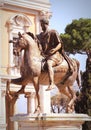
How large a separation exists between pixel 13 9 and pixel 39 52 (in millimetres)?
13956

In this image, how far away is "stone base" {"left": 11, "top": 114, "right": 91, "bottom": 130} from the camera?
780 cm

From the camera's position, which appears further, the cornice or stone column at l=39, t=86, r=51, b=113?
the cornice

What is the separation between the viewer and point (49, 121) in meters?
7.87

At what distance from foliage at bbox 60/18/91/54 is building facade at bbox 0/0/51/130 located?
181 inches

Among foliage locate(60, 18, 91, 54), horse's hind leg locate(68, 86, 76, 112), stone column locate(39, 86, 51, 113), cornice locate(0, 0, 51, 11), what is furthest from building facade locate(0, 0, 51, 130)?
horse's hind leg locate(68, 86, 76, 112)

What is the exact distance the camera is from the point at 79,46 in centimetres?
2691

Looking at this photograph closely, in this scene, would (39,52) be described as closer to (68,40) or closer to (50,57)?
(50,57)

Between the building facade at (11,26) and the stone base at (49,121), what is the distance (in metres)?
12.2

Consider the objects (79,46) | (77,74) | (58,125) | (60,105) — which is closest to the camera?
(58,125)

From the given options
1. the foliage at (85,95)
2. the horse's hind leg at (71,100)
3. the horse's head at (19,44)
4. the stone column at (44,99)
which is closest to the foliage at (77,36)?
the stone column at (44,99)

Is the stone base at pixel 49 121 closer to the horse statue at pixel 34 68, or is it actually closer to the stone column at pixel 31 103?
the horse statue at pixel 34 68

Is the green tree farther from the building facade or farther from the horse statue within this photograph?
the horse statue

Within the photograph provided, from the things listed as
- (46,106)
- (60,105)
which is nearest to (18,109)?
(46,106)

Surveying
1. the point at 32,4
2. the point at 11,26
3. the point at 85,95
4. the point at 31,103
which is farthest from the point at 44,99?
the point at 32,4
